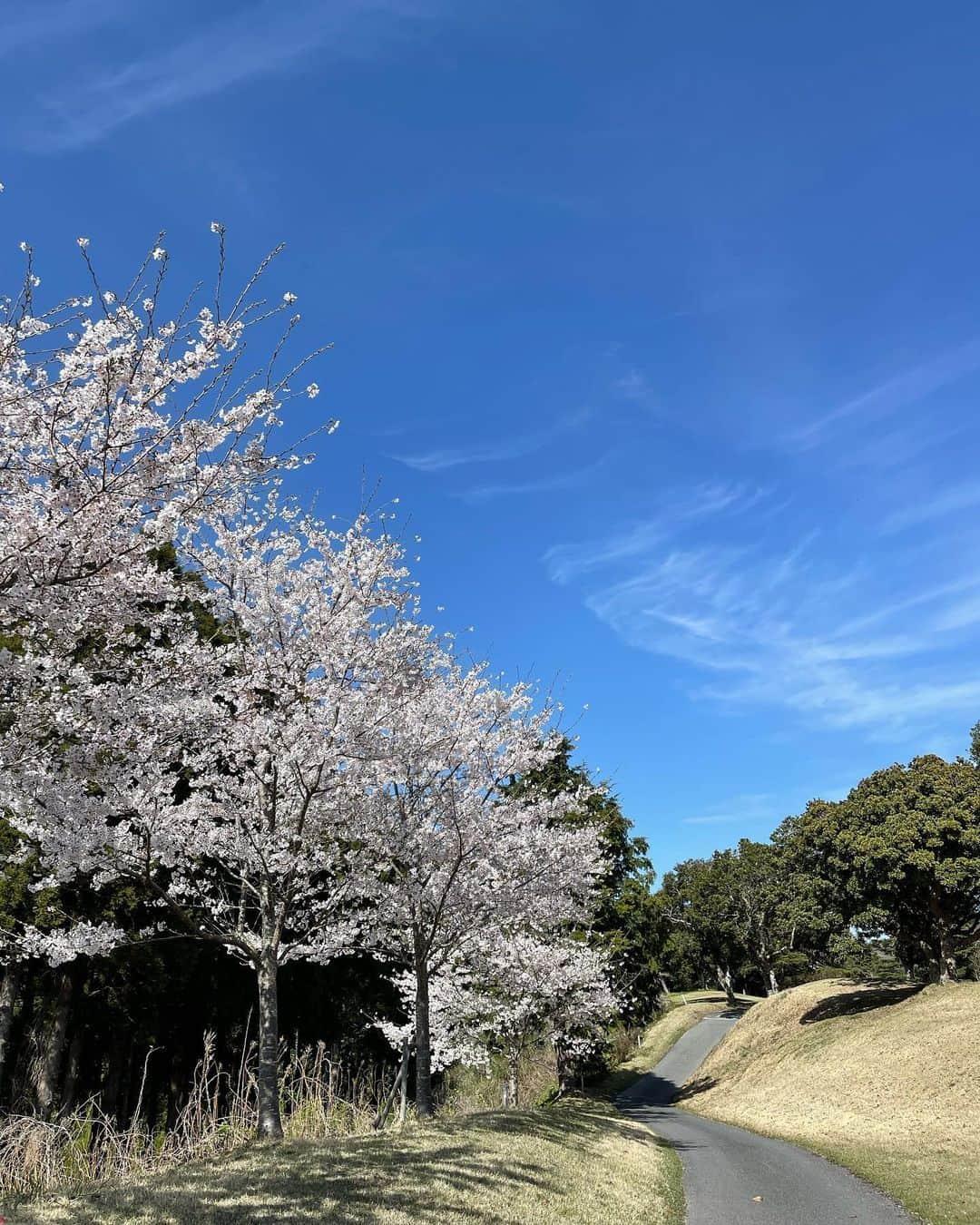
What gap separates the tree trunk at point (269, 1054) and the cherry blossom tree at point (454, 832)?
2.82m

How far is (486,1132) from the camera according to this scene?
11.1 metres

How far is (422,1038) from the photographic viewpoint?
13133 mm

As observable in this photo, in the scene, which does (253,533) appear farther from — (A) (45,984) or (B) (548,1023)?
(B) (548,1023)

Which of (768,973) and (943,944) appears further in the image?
(768,973)

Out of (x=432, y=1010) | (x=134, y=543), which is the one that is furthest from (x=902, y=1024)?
(x=134, y=543)

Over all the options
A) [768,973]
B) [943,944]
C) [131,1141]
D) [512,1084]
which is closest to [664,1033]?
[768,973]

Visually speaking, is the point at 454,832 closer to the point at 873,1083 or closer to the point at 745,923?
the point at 873,1083

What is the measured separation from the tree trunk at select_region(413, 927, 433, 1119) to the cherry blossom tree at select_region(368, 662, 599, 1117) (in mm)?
20

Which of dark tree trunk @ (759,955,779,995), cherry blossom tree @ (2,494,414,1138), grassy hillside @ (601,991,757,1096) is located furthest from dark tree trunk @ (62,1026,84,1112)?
dark tree trunk @ (759,955,779,995)

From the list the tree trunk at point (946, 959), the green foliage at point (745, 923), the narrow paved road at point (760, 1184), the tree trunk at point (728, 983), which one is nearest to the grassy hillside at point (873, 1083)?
the narrow paved road at point (760, 1184)

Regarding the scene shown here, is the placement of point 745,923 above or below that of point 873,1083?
above

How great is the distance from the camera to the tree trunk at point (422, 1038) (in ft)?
41.1

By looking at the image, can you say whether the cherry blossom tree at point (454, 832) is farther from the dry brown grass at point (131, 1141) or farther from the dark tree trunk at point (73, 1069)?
the dark tree trunk at point (73, 1069)

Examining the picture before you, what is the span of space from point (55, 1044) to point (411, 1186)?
8527mm
